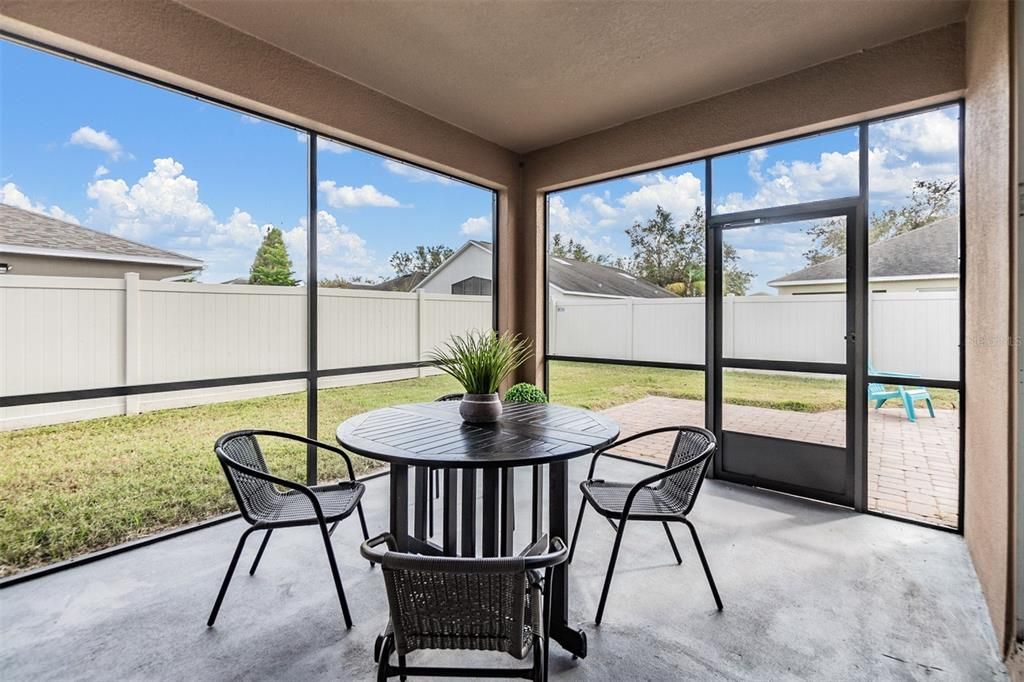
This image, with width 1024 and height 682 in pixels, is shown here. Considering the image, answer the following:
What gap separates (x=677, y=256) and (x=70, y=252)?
4.09 m

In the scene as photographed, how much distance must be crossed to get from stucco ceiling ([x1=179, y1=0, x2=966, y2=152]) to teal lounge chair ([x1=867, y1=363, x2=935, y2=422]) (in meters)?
2.09

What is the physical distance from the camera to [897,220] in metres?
3.12

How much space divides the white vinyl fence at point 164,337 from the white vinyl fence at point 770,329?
6.08ft

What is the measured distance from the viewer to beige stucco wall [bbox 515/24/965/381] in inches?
113

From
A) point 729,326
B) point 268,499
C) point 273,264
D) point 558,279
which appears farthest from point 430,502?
point 558,279

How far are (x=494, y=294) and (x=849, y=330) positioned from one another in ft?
9.95

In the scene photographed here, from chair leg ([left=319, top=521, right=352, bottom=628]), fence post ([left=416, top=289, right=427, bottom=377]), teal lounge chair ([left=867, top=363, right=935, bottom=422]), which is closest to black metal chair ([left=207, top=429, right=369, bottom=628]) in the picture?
chair leg ([left=319, top=521, right=352, bottom=628])

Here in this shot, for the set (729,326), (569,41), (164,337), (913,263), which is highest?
(569,41)

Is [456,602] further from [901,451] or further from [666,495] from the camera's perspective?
[901,451]

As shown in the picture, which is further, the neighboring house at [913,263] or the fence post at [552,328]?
the fence post at [552,328]

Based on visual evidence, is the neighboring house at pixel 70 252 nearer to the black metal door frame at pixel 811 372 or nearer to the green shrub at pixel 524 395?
the green shrub at pixel 524 395

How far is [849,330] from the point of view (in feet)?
10.8

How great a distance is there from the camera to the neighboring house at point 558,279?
14.4ft

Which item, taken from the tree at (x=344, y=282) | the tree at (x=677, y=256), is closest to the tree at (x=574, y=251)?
the tree at (x=677, y=256)
